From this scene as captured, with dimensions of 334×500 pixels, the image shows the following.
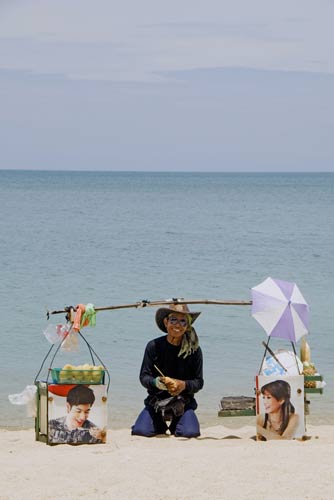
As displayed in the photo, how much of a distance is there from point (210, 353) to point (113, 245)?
20198 mm

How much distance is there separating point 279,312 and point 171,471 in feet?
6.29

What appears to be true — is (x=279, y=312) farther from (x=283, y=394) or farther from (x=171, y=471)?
(x=171, y=471)

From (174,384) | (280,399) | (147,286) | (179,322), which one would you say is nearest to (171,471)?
(174,384)

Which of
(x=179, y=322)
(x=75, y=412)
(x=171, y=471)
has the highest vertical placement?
(x=179, y=322)

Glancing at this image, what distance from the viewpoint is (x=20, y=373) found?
12852mm

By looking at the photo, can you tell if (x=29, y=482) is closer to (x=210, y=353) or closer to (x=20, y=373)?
(x=20, y=373)

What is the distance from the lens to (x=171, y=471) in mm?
6898

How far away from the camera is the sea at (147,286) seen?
12222 mm

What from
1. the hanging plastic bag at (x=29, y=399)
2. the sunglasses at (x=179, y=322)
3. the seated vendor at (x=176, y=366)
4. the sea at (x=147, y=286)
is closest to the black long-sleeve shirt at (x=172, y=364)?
the seated vendor at (x=176, y=366)

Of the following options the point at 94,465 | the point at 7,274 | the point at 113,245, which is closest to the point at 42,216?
the point at 113,245

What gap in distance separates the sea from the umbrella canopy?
85 cm

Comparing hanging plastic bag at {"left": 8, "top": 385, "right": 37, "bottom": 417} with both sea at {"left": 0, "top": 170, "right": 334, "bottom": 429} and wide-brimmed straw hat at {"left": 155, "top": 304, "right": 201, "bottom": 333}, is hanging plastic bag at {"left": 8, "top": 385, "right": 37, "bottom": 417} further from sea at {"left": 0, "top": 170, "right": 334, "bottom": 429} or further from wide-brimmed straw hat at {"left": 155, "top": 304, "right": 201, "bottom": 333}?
wide-brimmed straw hat at {"left": 155, "top": 304, "right": 201, "bottom": 333}

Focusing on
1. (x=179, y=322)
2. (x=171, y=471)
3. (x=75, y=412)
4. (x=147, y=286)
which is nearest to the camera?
(x=171, y=471)

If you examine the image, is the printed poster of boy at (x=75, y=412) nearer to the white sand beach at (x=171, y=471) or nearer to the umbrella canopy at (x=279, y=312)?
the white sand beach at (x=171, y=471)
